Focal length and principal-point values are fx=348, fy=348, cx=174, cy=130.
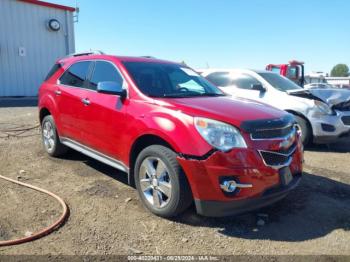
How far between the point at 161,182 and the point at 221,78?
545cm

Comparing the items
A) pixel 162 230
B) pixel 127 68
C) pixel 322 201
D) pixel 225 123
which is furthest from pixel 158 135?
pixel 322 201

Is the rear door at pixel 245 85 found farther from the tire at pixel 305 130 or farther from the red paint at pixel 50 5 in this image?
the red paint at pixel 50 5

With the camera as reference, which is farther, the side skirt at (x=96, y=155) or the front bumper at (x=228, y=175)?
the side skirt at (x=96, y=155)

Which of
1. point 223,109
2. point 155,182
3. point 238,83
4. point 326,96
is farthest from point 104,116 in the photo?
point 326,96

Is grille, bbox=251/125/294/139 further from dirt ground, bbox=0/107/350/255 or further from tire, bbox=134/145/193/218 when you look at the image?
dirt ground, bbox=0/107/350/255

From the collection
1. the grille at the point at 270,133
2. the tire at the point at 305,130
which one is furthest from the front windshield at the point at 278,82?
the grille at the point at 270,133

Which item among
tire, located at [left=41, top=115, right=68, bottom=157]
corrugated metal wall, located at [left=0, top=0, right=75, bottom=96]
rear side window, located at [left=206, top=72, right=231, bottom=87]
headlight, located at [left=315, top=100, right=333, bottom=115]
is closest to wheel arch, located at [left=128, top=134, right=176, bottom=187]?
tire, located at [left=41, top=115, right=68, bottom=157]

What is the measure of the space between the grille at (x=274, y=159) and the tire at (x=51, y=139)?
358 centimetres

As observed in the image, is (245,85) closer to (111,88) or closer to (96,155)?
(96,155)

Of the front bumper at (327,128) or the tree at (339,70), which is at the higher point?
the front bumper at (327,128)

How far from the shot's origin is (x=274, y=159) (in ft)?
11.2

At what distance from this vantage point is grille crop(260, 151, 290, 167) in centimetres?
333

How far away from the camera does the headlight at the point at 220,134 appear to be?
3213 millimetres

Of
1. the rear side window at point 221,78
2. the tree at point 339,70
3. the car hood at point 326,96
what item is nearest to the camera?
the car hood at point 326,96
